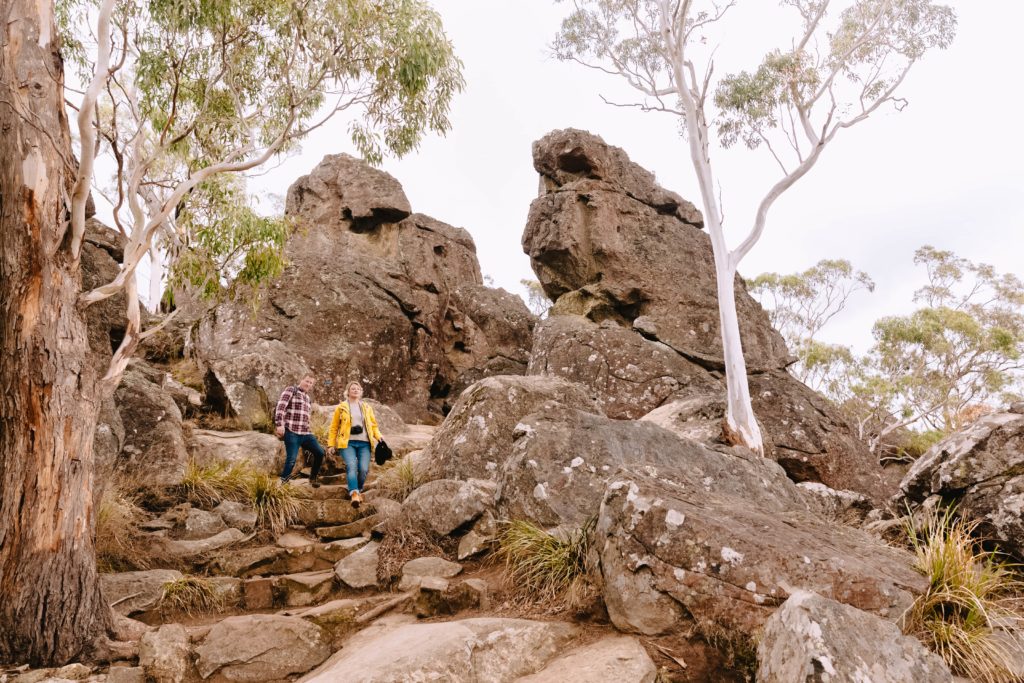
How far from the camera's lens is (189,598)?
22.3 ft

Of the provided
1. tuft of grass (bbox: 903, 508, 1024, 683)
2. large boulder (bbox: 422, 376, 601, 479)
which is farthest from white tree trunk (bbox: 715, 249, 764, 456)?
tuft of grass (bbox: 903, 508, 1024, 683)

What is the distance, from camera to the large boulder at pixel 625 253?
17672mm

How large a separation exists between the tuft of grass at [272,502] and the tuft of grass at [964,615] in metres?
6.61

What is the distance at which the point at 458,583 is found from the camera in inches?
236

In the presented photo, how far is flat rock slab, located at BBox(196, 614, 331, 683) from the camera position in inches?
210

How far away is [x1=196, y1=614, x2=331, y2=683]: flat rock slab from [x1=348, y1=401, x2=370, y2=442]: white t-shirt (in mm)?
3986

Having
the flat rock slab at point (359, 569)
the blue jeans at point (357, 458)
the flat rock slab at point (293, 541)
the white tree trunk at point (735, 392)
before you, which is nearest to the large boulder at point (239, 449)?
the blue jeans at point (357, 458)

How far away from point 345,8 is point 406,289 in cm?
1018

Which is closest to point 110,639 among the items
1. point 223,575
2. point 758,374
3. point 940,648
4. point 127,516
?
point 223,575

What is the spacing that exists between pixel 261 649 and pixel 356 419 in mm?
4561

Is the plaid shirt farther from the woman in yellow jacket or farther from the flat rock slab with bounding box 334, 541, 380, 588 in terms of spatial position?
the flat rock slab with bounding box 334, 541, 380, 588

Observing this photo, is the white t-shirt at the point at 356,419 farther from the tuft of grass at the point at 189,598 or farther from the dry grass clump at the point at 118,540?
the tuft of grass at the point at 189,598

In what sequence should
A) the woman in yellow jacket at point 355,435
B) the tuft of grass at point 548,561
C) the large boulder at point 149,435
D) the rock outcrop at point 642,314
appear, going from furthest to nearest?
the rock outcrop at point 642,314 → the woman in yellow jacket at point 355,435 → the large boulder at point 149,435 → the tuft of grass at point 548,561

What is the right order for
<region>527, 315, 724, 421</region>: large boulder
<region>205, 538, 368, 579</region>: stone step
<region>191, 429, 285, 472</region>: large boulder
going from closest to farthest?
<region>205, 538, 368, 579</region>: stone step → <region>191, 429, 285, 472</region>: large boulder → <region>527, 315, 724, 421</region>: large boulder
